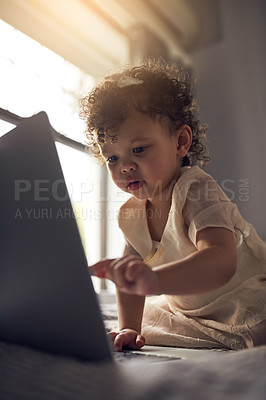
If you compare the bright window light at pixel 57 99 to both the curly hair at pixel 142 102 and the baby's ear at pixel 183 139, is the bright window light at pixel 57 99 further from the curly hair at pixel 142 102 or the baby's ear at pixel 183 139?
the baby's ear at pixel 183 139

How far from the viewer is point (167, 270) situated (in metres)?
0.53

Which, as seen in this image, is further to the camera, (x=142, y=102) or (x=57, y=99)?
(x=57, y=99)

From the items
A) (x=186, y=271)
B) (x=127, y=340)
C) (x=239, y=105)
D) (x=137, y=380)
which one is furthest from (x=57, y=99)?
(x=137, y=380)

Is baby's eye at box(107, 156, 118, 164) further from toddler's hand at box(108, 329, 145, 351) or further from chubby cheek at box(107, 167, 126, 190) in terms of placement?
toddler's hand at box(108, 329, 145, 351)

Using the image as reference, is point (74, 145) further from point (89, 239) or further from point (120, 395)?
point (120, 395)

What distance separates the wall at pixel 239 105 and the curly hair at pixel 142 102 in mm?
1344

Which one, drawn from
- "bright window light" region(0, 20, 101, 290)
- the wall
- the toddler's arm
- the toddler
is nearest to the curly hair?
the toddler

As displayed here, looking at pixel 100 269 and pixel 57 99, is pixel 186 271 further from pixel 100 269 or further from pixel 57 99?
pixel 57 99

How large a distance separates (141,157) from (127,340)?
39 cm

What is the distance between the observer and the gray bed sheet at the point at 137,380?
311mm

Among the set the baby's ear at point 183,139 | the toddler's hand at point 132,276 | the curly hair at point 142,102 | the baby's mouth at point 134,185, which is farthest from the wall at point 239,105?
the toddler's hand at point 132,276

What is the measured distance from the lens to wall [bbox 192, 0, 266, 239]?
237cm

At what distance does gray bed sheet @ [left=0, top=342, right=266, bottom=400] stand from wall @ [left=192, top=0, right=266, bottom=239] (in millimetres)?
2020

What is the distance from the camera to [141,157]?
834 mm
